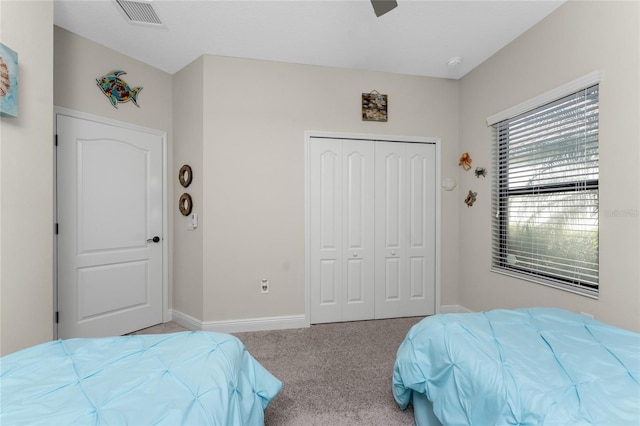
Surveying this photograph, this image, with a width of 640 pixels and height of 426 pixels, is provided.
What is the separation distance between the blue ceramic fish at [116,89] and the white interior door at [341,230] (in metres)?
1.88

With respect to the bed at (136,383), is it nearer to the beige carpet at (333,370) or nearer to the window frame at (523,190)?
the beige carpet at (333,370)

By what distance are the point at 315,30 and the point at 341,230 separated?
1928 millimetres

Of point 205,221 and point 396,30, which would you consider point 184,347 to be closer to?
point 205,221

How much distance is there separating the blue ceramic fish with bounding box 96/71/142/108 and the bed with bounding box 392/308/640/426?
131 inches

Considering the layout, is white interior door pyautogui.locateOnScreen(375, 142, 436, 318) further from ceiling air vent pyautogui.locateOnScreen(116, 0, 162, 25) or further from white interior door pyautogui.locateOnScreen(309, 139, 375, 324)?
ceiling air vent pyautogui.locateOnScreen(116, 0, 162, 25)

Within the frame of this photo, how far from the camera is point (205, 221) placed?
300 cm

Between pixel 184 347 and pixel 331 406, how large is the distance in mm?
1053

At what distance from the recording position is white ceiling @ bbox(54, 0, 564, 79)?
2.32 metres

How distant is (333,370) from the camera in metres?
2.29

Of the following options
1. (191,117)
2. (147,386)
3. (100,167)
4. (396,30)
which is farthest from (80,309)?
Result: (396,30)

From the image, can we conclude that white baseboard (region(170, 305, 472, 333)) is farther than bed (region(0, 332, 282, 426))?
Yes

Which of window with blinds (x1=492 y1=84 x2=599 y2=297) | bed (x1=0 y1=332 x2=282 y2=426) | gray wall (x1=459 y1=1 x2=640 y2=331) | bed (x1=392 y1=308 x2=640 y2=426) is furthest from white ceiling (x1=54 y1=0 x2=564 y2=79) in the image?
bed (x1=0 y1=332 x2=282 y2=426)

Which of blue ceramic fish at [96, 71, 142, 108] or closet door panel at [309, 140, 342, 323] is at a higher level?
blue ceramic fish at [96, 71, 142, 108]

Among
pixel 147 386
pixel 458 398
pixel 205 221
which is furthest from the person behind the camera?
pixel 205 221
